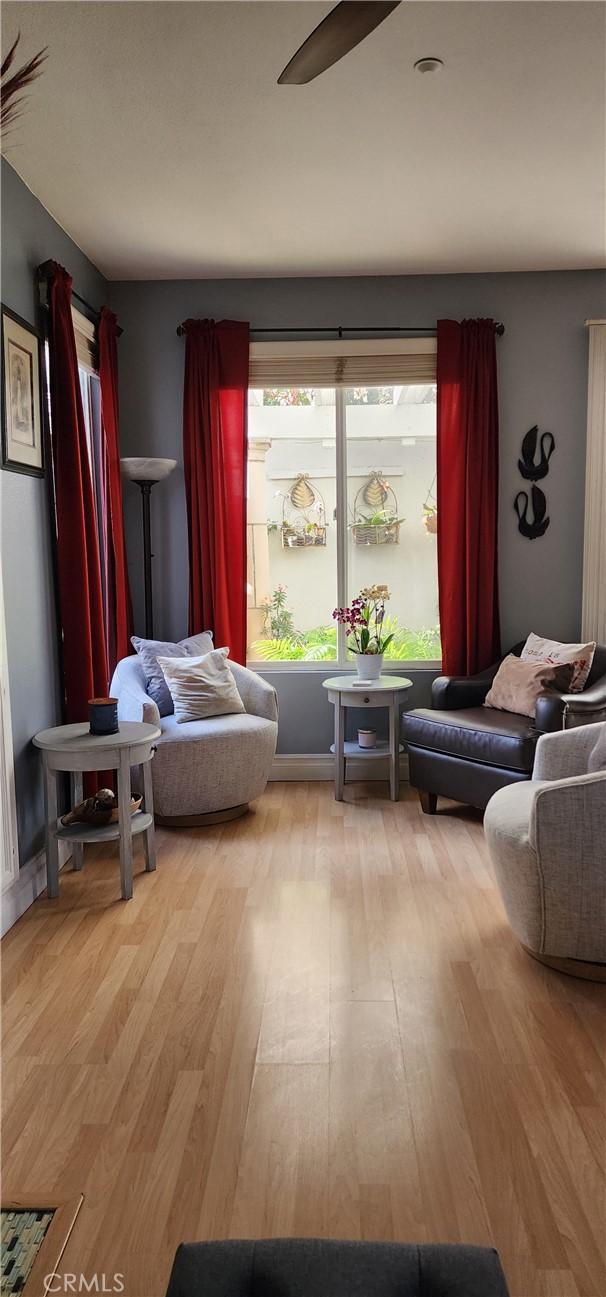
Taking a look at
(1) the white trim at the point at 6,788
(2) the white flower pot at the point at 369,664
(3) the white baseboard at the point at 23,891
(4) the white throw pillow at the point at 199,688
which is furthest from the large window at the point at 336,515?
(1) the white trim at the point at 6,788

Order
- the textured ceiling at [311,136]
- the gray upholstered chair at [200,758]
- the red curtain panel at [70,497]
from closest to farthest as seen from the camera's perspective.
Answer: the textured ceiling at [311,136] < the red curtain panel at [70,497] < the gray upholstered chair at [200,758]

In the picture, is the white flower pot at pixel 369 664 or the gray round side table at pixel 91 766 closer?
the gray round side table at pixel 91 766

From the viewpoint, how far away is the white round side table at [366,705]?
4.67m

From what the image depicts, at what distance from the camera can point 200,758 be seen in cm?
415

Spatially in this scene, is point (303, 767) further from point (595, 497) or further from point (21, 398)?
point (21, 398)

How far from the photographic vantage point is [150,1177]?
190 cm

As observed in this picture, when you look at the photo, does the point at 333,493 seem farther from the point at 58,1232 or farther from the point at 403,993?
the point at 58,1232

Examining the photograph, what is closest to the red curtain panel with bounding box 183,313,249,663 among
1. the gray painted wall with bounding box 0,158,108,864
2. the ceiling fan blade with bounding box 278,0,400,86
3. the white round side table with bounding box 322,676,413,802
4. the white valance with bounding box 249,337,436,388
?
the white valance with bounding box 249,337,436,388

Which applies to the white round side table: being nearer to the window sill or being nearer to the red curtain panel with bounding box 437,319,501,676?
the window sill

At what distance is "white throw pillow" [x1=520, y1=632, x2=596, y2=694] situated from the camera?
435 centimetres

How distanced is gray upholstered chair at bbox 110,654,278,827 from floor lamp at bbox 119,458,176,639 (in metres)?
0.52

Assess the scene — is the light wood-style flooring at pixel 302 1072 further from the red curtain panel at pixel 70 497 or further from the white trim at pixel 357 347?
the white trim at pixel 357 347

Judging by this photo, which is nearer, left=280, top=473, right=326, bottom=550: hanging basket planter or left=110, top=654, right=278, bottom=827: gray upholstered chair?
left=110, top=654, right=278, bottom=827: gray upholstered chair

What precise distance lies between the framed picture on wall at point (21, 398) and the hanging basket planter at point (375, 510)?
6.65 ft
